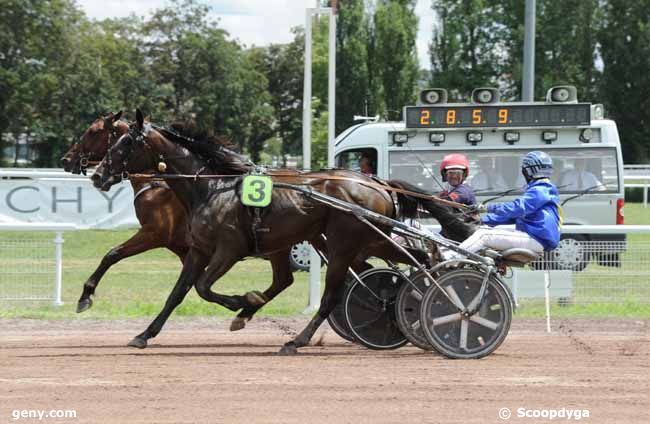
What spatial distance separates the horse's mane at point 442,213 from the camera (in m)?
8.89

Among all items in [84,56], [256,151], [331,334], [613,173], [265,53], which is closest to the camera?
[331,334]

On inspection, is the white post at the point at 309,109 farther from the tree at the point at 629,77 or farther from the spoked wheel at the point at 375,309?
the tree at the point at 629,77

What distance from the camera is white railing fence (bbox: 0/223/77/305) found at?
1204cm

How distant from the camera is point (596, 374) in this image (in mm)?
7492

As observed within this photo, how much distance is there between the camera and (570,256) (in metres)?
11.6

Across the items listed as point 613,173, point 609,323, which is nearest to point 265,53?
Answer: point 613,173

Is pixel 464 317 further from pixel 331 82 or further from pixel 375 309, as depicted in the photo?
pixel 331 82

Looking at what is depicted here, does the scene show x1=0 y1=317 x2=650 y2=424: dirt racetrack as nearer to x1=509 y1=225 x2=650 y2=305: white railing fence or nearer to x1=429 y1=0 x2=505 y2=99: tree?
x1=509 y1=225 x2=650 y2=305: white railing fence

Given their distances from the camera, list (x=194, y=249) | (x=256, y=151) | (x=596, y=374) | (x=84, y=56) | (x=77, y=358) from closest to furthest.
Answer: (x=596, y=374)
(x=77, y=358)
(x=194, y=249)
(x=84, y=56)
(x=256, y=151)

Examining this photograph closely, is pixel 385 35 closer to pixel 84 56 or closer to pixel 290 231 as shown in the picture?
pixel 84 56

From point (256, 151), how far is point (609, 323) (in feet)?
149

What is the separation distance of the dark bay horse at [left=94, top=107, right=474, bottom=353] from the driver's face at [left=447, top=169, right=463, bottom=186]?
0.76 metres

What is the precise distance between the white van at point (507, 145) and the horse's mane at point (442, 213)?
20.9 ft

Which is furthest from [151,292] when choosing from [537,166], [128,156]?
[537,166]
